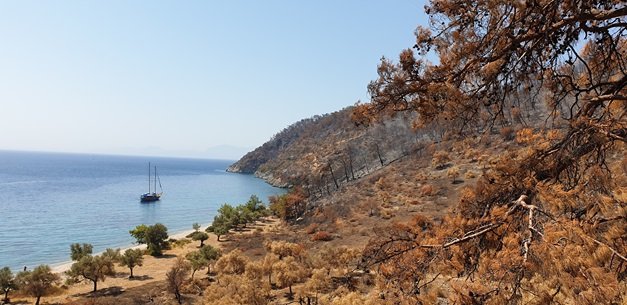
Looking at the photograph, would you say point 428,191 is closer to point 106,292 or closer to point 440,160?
point 440,160

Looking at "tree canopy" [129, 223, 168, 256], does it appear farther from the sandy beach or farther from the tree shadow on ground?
the tree shadow on ground

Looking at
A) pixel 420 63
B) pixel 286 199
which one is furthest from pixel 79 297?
pixel 286 199

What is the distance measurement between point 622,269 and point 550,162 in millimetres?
1873

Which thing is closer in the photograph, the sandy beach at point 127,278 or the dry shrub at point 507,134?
the sandy beach at point 127,278

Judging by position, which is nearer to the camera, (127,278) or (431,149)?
(127,278)

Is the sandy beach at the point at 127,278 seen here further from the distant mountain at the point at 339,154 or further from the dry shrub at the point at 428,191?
the distant mountain at the point at 339,154

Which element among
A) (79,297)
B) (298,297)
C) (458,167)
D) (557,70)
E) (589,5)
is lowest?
(79,297)

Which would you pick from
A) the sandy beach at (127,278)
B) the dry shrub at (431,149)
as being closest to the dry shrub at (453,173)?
the dry shrub at (431,149)

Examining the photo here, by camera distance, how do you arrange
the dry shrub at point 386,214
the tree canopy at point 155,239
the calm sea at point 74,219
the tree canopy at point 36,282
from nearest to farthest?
the tree canopy at point 36,282
the dry shrub at point 386,214
the tree canopy at point 155,239
the calm sea at point 74,219

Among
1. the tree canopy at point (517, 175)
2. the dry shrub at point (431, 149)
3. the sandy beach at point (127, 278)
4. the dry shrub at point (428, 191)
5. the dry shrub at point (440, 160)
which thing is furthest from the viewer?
the dry shrub at point (431, 149)

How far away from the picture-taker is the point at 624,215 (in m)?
3.54

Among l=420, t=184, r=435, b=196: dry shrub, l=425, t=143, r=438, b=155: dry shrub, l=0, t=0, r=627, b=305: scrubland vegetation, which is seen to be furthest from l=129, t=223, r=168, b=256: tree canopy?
l=425, t=143, r=438, b=155: dry shrub

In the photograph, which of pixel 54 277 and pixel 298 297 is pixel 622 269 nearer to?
pixel 298 297

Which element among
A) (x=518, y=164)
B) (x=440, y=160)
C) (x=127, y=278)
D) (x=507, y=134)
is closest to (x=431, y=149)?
(x=440, y=160)
